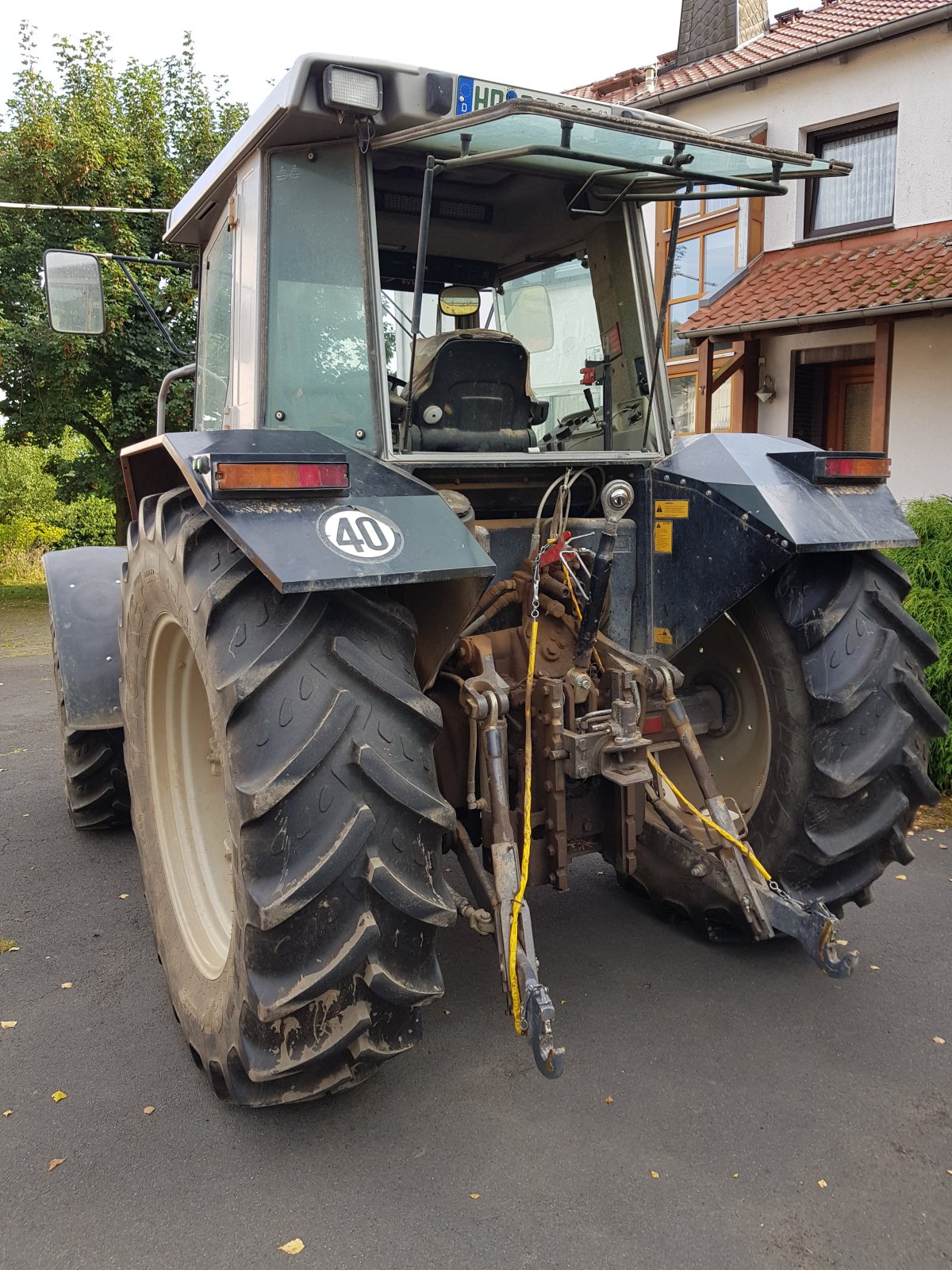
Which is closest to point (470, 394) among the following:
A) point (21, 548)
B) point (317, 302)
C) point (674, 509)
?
point (317, 302)

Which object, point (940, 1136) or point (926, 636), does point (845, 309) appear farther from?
point (940, 1136)

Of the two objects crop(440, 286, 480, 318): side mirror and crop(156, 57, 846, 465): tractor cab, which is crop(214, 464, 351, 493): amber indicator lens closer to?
crop(156, 57, 846, 465): tractor cab

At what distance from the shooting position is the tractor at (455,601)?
85.8 inches

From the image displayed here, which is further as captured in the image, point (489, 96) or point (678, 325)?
point (678, 325)

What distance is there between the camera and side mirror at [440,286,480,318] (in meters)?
3.56

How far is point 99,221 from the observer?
12.9 meters

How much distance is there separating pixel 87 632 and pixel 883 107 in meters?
10.6

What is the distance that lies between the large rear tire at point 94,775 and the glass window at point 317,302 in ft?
6.55

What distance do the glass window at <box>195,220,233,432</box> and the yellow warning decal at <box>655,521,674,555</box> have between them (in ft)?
4.58

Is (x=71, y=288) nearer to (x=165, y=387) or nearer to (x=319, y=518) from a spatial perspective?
(x=165, y=387)

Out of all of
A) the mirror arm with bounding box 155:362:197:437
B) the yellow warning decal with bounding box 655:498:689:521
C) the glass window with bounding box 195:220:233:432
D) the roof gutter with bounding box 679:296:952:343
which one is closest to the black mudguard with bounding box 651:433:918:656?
the yellow warning decal with bounding box 655:498:689:521

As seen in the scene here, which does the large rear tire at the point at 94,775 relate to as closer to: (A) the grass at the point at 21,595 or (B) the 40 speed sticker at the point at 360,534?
(B) the 40 speed sticker at the point at 360,534

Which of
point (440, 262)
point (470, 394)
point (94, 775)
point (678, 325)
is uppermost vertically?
point (678, 325)

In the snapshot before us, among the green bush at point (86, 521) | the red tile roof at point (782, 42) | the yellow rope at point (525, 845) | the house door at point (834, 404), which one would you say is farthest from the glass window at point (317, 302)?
the green bush at point (86, 521)
